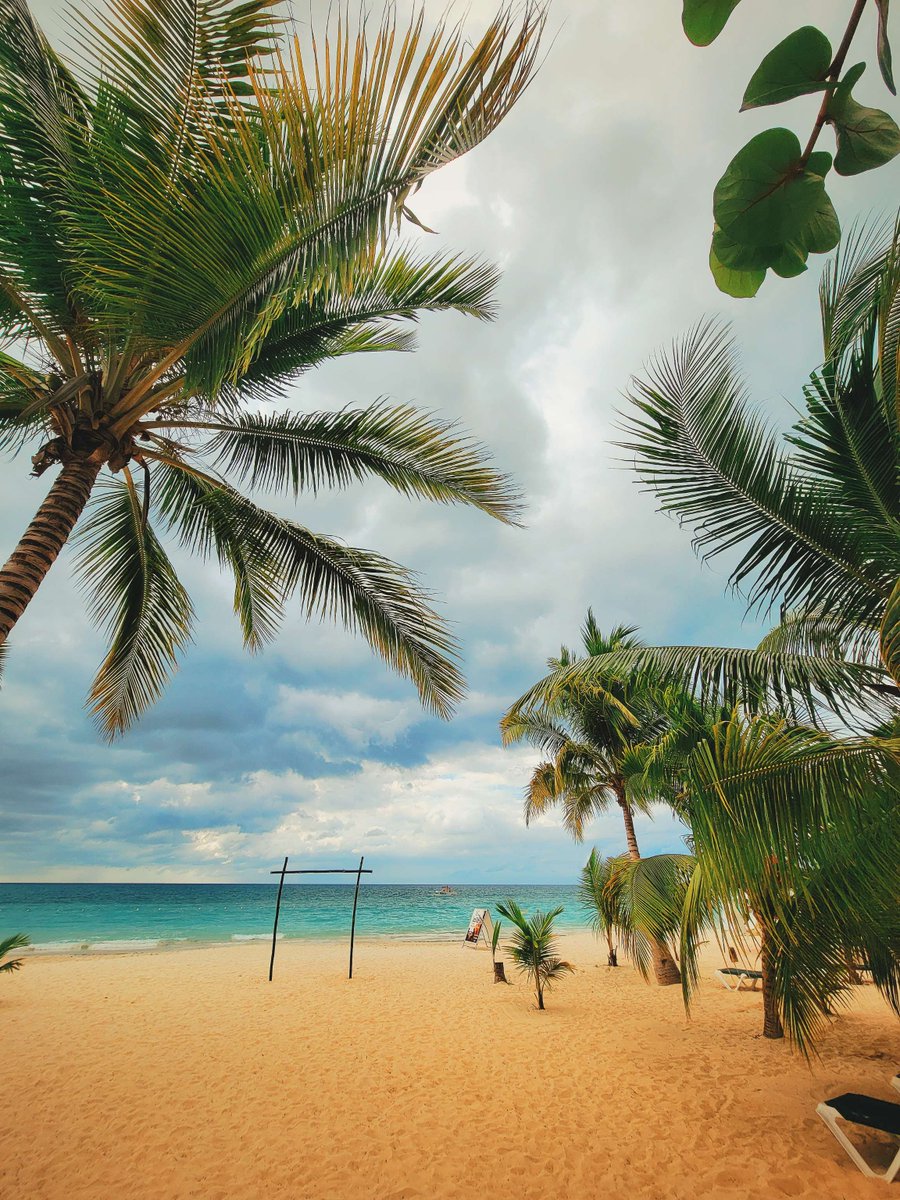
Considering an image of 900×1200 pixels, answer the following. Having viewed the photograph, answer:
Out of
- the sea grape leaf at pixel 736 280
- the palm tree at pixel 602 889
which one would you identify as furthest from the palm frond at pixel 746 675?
the palm tree at pixel 602 889

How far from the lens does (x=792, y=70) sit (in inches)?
25.2

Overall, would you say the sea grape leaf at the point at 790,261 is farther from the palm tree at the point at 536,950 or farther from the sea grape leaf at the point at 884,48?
the palm tree at the point at 536,950

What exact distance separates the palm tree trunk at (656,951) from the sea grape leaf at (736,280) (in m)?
11.0

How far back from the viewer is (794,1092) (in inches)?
249

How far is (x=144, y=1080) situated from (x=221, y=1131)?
202 cm

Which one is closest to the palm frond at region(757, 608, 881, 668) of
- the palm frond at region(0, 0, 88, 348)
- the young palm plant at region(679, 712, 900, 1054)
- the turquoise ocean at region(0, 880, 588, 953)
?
the young palm plant at region(679, 712, 900, 1054)

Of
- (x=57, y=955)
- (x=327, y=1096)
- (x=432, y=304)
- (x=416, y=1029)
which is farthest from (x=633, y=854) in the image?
(x=57, y=955)

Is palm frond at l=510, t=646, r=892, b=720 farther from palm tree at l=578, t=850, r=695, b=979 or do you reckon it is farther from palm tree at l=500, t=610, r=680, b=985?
palm tree at l=500, t=610, r=680, b=985

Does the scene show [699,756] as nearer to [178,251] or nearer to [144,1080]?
[178,251]

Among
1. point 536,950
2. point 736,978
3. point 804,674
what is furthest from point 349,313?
point 736,978

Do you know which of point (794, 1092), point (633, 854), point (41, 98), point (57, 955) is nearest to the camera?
point (41, 98)

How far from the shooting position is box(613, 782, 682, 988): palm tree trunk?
1173 cm

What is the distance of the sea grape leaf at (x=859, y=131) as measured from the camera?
2.24 feet

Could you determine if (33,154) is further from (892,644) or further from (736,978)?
(736,978)
